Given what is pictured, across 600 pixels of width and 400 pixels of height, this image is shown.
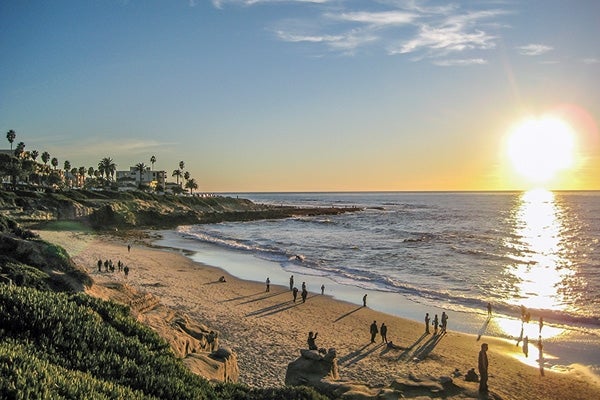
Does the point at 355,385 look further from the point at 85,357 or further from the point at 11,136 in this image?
the point at 11,136

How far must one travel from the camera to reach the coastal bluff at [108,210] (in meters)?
66.1

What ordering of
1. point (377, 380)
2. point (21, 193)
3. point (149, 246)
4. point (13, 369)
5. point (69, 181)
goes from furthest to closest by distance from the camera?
point (69, 181) → point (21, 193) → point (149, 246) → point (377, 380) → point (13, 369)

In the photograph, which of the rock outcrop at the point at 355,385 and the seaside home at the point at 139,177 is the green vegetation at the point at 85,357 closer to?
the rock outcrop at the point at 355,385

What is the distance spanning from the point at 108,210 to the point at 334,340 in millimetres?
61854

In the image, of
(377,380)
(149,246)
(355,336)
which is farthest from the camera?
(149,246)

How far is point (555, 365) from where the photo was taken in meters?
18.5

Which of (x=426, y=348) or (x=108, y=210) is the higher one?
(x=108, y=210)

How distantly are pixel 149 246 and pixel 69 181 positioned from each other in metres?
94.4

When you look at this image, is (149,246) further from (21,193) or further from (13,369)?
(13,369)

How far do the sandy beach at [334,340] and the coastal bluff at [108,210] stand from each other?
3898 centimetres

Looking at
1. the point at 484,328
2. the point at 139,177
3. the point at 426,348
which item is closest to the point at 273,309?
the point at 426,348

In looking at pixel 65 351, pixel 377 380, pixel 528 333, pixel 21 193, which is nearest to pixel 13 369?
pixel 65 351

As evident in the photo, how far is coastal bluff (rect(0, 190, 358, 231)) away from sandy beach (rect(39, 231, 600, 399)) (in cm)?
3898

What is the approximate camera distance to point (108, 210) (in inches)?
2857
